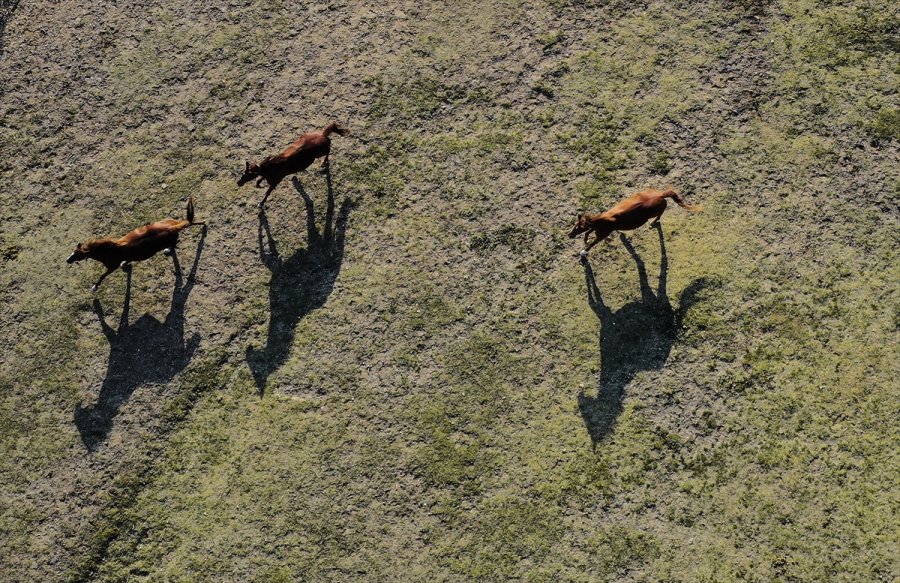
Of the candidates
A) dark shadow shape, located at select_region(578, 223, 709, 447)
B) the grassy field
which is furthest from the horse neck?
dark shadow shape, located at select_region(578, 223, 709, 447)

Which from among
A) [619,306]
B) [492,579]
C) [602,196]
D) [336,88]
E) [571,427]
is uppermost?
[336,88]

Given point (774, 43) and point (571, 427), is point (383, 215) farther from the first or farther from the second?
point (774, 43)

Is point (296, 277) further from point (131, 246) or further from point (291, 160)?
point (131, 246)

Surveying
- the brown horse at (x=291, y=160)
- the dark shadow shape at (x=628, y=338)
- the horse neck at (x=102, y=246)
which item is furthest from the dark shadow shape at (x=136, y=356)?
the dark shadow shape at (x=628, y=338)

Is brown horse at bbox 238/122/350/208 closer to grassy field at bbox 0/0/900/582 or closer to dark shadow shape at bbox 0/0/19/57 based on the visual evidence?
grassy field at bbox 0/0/900/582

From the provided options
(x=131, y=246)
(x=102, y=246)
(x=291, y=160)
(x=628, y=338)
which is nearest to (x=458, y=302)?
(x=628, y=338)

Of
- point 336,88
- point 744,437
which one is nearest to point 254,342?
point 336,88
